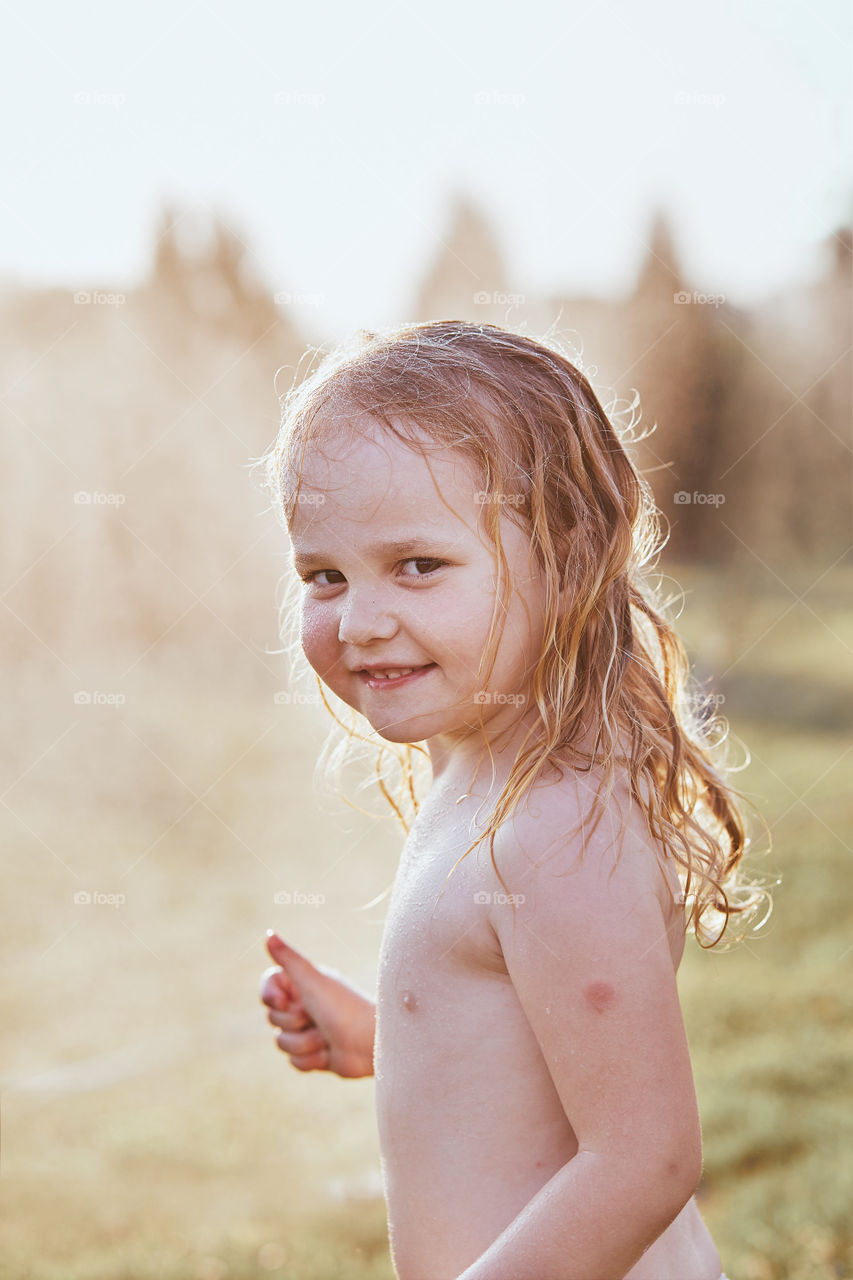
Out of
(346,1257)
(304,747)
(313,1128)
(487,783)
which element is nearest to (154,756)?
(304,747)

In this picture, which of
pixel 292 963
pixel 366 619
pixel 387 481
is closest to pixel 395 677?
pixel 366 619

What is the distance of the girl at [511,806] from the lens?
2.98 feet

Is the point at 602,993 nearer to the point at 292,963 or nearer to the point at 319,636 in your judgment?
the point at 319,636

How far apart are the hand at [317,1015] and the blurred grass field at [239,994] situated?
31 centimetres

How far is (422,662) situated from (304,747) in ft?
22.1

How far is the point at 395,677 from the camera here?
41.9 inches

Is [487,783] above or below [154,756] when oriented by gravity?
above

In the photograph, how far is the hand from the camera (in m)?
1.38

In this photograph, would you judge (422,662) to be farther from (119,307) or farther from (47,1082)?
(119,307)

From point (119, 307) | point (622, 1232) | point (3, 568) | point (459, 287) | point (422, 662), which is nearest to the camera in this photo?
point (622, 1232)

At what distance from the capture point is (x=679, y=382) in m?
7.61

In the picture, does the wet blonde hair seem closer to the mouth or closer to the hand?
the mouth

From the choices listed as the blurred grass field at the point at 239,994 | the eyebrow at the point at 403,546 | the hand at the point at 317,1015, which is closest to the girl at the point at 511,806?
the eyebrow at the point at 403,546

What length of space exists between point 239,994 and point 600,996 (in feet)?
13.1
